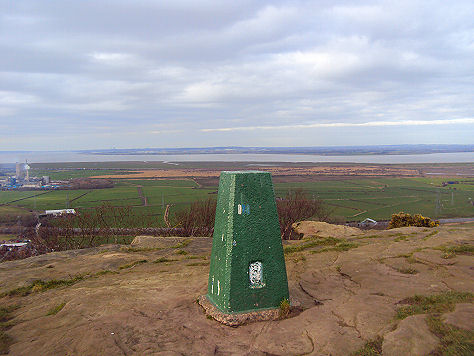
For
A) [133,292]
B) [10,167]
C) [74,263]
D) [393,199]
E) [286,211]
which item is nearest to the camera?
[133,292]

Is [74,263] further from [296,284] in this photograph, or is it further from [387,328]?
[387,328]

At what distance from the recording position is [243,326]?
9.30m

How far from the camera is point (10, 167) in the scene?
13388 centimetres

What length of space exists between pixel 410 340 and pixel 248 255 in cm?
424

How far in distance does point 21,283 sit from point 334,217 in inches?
1720

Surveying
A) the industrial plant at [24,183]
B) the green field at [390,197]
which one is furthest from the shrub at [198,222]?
the industrial plant at [24,183]

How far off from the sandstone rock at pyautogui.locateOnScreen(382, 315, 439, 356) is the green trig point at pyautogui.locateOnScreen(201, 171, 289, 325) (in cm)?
298

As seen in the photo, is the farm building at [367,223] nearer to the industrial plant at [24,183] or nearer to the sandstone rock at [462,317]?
the sandstone rock at [462,317]

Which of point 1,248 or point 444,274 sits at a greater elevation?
point 444,274

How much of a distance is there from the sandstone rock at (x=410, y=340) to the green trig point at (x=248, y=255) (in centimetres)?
298

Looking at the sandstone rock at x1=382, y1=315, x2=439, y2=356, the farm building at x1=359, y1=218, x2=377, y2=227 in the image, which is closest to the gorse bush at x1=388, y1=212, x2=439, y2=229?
the farm building at x1=359, y1=218, x2=377, y2=227

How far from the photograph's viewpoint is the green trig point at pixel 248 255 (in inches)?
377

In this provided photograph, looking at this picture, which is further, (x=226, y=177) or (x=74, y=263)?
(x=74, y=263)

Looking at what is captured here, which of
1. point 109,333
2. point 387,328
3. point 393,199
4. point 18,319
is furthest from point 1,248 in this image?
point 393,199
